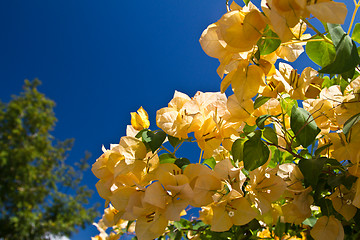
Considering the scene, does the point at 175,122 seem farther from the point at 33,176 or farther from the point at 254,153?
the point at 33,176

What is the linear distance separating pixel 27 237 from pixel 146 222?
1096 cm

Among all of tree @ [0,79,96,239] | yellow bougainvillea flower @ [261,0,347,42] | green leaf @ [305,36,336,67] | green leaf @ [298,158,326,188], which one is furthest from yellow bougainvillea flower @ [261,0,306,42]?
tree @ [0,79,96,239]

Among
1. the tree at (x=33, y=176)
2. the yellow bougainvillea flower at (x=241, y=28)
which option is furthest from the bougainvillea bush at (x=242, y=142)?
the tree at (x=33, y=176)

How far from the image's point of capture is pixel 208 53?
47 cm

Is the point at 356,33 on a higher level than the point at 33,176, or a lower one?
lower

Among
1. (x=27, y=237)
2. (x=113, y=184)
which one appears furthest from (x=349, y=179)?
(x=27, y=237)

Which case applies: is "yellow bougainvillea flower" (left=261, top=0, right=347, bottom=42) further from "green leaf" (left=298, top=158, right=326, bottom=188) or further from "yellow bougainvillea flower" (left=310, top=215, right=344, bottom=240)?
"yellow bougainvillea flower" (left=310, top=215, right=344, bottom=240)

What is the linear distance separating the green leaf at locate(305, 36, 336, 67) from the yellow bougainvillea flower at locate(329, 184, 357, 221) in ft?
0.76

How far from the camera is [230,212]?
0.49 metres

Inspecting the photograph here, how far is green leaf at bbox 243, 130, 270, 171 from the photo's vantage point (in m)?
0.49

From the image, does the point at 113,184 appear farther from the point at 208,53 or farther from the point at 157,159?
the point at 208,53

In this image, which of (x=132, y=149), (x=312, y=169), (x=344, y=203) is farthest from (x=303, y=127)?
(x=132, y=149)

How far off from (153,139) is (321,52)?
11.8 inches

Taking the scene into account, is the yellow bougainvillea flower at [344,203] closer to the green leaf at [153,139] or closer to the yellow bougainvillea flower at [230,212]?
the yellow bougainvillea flower at [230,212]
